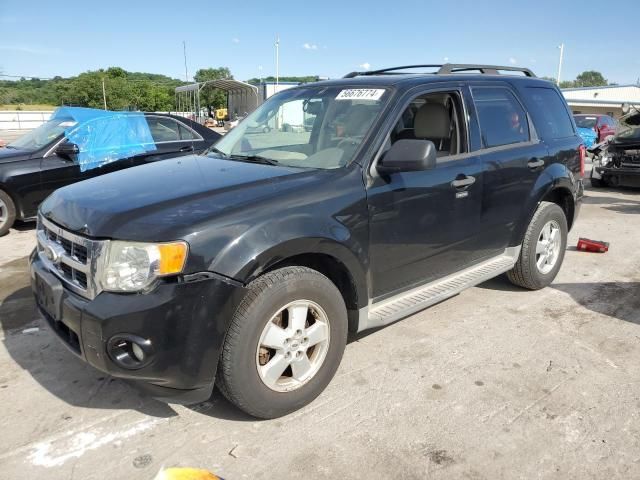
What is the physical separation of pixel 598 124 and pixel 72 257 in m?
21.5

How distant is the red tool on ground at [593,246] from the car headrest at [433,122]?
3528mm

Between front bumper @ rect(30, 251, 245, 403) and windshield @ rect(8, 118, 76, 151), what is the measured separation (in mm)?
5946

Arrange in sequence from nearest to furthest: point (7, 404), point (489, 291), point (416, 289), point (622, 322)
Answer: point (7, 404), point (416, 289), point (622, 322), point (489, 291)

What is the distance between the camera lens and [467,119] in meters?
3.95

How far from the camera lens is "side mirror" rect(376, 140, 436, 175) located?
307 cm

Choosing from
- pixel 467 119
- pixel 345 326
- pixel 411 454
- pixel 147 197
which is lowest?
A: pixel 411 454

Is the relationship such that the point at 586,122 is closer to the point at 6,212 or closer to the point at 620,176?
the point at 620,176

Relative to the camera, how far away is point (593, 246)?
6355 millimetres

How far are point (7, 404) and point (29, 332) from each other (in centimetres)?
109

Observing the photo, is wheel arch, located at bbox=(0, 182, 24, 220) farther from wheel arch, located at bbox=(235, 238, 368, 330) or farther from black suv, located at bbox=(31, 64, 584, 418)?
wheel arch, located at bbox=(235, 238, 368, 330)

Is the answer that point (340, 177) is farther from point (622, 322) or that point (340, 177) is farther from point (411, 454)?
point (622, 322)

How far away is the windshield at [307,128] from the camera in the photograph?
3393 millimetres

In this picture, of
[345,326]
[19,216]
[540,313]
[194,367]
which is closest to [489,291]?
[540,313]

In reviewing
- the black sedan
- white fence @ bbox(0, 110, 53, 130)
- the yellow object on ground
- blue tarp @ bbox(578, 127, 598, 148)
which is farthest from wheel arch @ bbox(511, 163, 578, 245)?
white fence @ bbox(0, 110, 53, 130)
